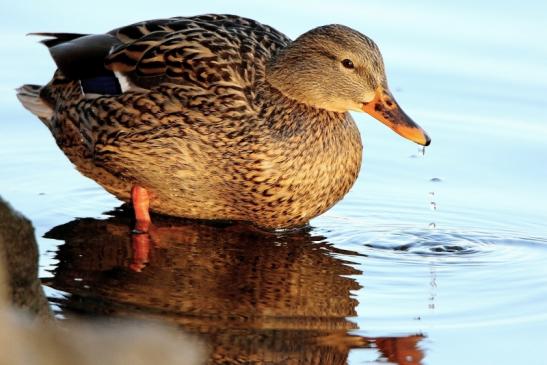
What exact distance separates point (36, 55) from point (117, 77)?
324 cm

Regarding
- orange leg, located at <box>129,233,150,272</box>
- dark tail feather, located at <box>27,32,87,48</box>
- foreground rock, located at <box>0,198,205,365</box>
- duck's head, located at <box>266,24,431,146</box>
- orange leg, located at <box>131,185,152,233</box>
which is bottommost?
orange leg, located at <box>129,233,150,272</box>

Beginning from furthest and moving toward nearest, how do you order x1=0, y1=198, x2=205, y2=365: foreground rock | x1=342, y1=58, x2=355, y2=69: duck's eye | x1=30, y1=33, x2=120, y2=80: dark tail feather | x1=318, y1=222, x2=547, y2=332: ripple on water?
x1=30, y1=33, x2=120, y2=80: dark tail feather, x1=342, y1=58, x2=355, y2=69: duck's eye, x1=318, y1=222, x2=547, y2=332: ripple on water, x1=0, y1=198, x2=205, y2=365: foreground rock

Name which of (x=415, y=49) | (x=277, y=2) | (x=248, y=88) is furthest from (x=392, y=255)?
(x=277, y=2)

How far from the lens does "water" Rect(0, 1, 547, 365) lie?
7.46 meters

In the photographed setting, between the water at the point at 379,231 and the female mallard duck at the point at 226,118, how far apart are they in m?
0.32

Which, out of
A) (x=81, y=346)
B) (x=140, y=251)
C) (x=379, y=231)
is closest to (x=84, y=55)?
(x=140, y=251)

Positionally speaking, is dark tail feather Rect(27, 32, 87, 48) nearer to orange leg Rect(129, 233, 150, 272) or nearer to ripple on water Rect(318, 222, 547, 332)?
orange leg Rect(129, 233, 150, 272)

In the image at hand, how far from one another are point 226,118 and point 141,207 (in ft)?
2.79

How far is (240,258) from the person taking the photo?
8656 mm

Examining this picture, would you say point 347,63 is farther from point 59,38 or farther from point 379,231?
point 59,38

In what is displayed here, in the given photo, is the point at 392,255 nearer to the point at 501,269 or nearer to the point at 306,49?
the point at 501,269

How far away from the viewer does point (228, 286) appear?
811 cm

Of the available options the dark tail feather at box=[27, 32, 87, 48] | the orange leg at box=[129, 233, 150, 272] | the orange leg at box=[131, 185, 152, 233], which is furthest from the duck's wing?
the orange leg at box=[129, 233, 150, 272]

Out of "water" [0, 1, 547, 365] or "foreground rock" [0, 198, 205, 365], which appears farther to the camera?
"water" [0, 1, 547, 365]
